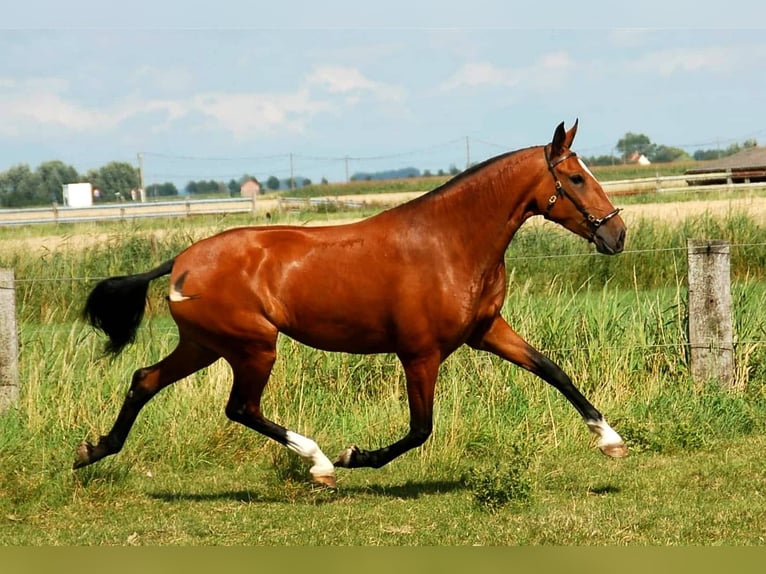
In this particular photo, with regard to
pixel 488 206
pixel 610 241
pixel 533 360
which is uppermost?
pixel 488 206

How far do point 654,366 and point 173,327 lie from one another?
4.61 metres

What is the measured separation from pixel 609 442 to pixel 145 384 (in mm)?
2850

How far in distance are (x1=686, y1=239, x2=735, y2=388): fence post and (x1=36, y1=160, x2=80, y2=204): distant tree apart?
60.3m

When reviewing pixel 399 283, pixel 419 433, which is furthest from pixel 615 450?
pixel 399 283

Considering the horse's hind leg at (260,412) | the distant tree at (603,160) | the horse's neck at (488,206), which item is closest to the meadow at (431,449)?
the horse's hind leg at (260,412)

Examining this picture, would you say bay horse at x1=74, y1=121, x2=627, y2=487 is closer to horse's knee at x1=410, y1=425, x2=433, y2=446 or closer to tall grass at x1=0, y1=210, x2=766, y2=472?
horse's knee at x1=410, y1=425, x2=433, y2=446

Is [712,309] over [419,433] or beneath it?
over

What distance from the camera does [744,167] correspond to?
37.5 m

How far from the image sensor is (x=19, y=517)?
19.7 ft

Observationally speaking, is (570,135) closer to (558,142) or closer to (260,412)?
(558,142)

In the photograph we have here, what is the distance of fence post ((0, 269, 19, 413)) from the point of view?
7887 millimetres

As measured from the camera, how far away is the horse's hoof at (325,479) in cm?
610

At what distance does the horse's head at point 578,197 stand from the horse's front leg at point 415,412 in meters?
1.13

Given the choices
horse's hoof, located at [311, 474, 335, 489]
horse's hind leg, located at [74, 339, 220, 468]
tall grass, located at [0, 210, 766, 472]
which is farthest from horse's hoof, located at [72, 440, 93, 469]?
horse's hoof, located at [311, 474, 335, 489]
